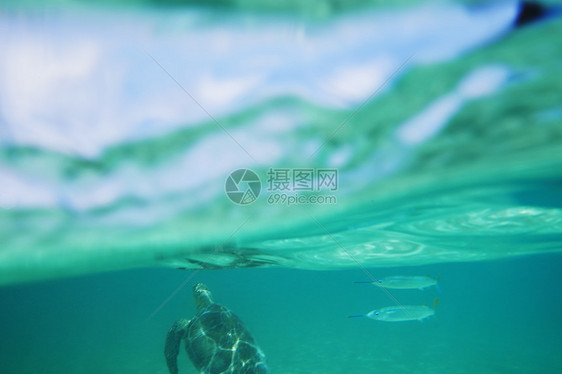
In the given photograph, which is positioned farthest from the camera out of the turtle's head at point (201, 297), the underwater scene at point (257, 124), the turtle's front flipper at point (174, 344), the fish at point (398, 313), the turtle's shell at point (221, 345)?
the turtle's head at point (201, 297)

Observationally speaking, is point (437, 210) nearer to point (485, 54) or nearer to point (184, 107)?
point (485, 54)

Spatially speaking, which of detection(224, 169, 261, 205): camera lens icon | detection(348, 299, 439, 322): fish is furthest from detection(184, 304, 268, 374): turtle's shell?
detection(224, 169, 261, 205): camera lens icon

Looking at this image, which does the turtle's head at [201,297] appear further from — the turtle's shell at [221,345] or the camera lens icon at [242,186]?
the camera lens icon at [242,186]

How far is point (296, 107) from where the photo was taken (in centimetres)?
564

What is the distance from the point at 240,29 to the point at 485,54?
12.1 feet

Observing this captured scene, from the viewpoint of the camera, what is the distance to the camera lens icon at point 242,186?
755cm

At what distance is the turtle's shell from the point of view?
8.71 m

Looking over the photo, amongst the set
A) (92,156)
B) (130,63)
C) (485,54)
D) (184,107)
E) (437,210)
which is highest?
(485,54)

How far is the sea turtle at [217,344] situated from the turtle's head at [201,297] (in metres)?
0.88

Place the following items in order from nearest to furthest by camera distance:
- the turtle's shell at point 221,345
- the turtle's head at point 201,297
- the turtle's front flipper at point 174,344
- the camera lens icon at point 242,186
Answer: the camera lens icon at point 242,186
the turtle's shell at point 221,345
the turtle's front flipper at point 174,344
the turtle's head at point 201,297

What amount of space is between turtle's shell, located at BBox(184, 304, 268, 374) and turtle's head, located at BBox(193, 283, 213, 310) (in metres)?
1.27

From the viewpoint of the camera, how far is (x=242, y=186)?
316 inches

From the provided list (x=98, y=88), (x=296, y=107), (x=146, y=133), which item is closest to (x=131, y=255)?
(x=146, y=133)

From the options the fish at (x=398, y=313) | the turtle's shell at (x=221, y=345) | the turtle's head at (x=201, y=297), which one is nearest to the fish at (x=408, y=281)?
the fish at (x=398, y=313)
